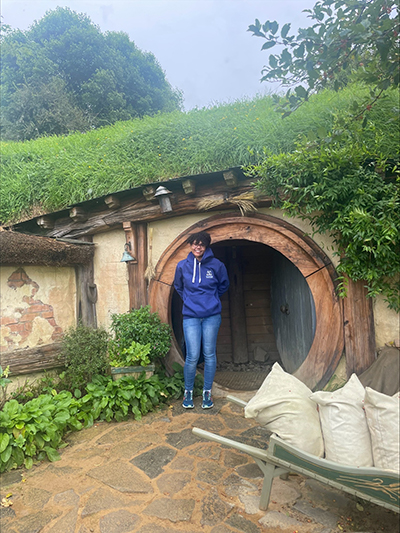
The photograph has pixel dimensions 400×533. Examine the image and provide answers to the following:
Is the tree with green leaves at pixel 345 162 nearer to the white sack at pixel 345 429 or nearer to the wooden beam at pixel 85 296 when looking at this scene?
the white sack at pixel 345 429

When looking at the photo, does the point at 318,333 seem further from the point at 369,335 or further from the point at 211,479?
the point at 211,479

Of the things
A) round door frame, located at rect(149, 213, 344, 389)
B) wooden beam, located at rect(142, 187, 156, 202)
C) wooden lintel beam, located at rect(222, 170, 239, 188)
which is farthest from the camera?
wooden beam, located at rect(142, 187, 156, 202)

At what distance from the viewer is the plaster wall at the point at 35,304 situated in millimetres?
4117

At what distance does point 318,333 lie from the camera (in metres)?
4.09

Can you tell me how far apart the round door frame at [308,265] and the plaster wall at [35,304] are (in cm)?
137

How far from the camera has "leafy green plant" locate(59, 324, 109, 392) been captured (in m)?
4.18

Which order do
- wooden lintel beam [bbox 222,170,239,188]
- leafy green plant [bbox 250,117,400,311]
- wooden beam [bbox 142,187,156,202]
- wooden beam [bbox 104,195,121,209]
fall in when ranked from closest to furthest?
1. leafy green plant [bbox 250,117,400,311]
2. wooden lintel beam [bbox 222,170,239,188]
3. wooden beam [bbox 142,187,156,202]
4. wooden beam [bbox 104,195,121,209]

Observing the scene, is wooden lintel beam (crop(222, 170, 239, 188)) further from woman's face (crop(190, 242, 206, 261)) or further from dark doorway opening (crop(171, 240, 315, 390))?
dark doorway opening (crop(171, 240, 315, 390))

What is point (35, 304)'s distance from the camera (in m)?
4.36

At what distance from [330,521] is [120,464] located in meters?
1.67

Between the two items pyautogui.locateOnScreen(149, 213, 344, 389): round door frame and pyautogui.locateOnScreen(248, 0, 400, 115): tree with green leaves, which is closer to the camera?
pyautogui.locateOnScreen(248, 0, 400, 115): tree with green leaves

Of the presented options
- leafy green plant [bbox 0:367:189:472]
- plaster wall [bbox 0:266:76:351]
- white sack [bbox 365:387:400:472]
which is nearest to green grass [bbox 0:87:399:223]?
plaster wall [bbox 0:266:76:351]

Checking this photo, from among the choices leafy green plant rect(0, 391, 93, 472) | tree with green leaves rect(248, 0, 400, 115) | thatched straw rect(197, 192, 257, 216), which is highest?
tree with green leaves rect(248, 0, 400, 115)

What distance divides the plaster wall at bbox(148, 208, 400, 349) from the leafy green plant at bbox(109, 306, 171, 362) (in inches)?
30.7
